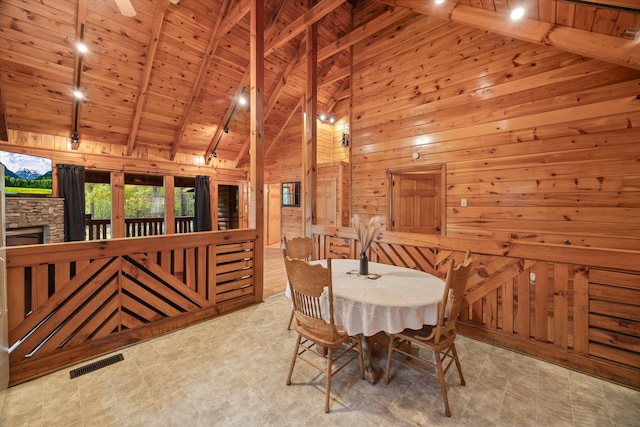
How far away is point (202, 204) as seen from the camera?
714 centimetres

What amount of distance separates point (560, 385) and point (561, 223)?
1895 mm

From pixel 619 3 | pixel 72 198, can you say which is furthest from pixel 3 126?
pixel 619 3

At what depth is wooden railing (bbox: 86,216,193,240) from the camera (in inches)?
255

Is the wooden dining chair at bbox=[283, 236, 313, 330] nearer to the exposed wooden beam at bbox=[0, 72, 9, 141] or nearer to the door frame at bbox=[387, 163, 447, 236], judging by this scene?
the door frame at bbox=[387, 163, 447, 236]

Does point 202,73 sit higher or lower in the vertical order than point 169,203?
higher

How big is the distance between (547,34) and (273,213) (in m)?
7.03

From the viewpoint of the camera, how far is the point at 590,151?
9.23 ft

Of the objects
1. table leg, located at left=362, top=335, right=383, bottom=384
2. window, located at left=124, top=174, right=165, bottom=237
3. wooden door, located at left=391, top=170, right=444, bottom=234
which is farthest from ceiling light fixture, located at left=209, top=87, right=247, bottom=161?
table leg, located at left=362, top=335, right=383, bottom=384

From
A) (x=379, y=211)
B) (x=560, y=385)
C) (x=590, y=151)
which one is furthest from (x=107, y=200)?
(x=590, y=151)

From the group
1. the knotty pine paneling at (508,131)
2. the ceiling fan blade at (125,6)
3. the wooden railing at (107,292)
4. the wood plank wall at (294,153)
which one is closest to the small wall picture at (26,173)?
the wooden railing at (107,292)

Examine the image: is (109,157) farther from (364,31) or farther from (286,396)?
(286,396)

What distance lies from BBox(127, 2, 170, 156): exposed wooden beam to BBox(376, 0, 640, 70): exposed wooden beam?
345cm

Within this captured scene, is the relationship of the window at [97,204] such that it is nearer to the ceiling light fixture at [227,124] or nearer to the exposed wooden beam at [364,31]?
the ceiling light fixture at [227,124]

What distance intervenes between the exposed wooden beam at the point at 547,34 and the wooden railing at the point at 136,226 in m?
7.42
